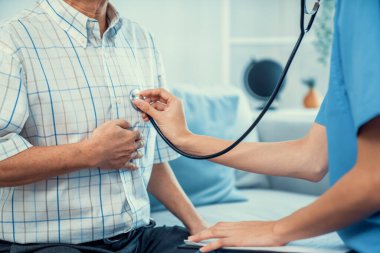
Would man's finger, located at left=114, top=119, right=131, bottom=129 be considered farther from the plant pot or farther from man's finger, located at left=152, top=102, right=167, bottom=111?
the plant pot

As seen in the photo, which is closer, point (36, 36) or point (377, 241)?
point (377, 241)

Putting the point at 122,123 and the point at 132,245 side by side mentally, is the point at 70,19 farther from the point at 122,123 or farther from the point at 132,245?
the point at 132,245

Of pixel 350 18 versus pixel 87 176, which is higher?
pixel 350 18

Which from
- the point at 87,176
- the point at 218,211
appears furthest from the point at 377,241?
the point at 218,211

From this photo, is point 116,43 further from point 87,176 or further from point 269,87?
point 269,87

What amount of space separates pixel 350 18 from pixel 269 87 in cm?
211

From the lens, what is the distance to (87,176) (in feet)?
4.37

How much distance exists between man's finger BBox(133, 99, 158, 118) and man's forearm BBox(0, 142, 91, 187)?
0.19m

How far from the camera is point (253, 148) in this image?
130 centimetres

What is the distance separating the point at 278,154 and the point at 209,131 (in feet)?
2.89

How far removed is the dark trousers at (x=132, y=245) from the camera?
4.13 feet

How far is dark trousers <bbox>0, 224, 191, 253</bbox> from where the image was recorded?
4.13 feet

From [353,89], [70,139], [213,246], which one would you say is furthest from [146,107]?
[353,89]

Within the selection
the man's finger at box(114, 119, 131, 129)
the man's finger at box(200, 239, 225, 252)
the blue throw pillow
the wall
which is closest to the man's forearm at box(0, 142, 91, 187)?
the man's finger at box(114, 119, 131, 129)
